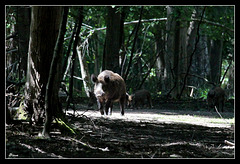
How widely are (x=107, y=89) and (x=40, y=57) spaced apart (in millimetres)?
5493

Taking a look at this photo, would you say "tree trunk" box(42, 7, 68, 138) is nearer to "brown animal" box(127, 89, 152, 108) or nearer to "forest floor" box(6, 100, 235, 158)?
"forest floor" box(6, 100, 235, 158)

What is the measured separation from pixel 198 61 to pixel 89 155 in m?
23.1

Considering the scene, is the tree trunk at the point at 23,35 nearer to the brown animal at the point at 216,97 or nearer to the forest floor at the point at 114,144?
the forest floor at the point at 114,144

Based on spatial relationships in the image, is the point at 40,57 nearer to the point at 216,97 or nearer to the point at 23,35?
the point at 23,35

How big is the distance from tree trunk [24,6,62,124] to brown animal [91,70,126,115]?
476 cm

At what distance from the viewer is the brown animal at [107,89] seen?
38.9 feet

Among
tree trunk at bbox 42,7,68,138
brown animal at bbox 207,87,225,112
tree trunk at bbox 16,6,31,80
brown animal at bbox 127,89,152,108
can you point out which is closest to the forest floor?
tree trunk at bbox 42,7,68,138

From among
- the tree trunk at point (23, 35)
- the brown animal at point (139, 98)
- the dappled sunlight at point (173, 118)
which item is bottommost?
the dappled sunlight at point (173, 118)

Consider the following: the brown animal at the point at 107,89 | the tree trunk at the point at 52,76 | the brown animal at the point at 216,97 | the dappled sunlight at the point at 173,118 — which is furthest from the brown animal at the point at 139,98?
the tree trunk at the point at 52,76

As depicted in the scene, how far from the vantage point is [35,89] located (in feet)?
22.6

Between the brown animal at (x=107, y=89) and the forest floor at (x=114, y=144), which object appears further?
the brown animal at (x=107, y=89)

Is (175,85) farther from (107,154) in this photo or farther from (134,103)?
(107,154)

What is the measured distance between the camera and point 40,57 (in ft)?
22.6

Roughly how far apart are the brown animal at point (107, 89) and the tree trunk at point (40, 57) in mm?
4761
